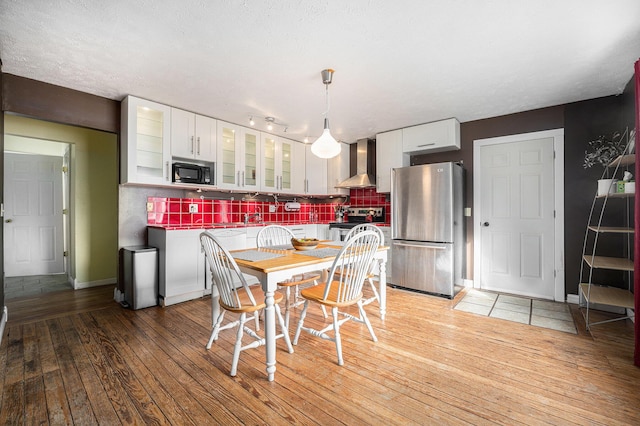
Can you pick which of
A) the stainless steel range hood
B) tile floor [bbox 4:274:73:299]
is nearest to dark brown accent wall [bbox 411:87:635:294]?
the stainless steel range hood

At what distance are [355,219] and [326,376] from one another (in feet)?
11.6

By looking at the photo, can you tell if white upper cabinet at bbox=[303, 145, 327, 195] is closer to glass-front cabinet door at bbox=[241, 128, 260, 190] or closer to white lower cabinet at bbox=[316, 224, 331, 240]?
white lower cabinet at bbox=[316, 224, 331, 240]

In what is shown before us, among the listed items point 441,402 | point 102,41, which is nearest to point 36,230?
point 102,41

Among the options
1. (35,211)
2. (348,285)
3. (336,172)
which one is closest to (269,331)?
(348,285)

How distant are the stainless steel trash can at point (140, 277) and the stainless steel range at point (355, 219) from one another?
2.55 m

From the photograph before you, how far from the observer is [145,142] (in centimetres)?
325

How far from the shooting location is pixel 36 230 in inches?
186

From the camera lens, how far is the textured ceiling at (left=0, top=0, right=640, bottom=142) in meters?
1.79

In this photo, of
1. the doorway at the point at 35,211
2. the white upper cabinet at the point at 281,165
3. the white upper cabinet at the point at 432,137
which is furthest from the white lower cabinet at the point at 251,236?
the doorway at the point at 35,211

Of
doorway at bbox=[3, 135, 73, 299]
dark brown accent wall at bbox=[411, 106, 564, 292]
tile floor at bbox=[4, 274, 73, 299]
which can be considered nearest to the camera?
dark brown accent wall at bbox=[411, 106, 564, 292]

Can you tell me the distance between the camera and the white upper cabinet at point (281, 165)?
14.4ft

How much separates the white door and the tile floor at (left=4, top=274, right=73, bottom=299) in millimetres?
286

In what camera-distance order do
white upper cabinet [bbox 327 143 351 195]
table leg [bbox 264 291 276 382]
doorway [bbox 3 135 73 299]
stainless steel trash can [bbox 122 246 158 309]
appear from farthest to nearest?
white upper cabinet [bbox 327 143 351 195] → doorway [bbox 3 135 73 299] → stainless steel trash can [bbox 122 246 158 309] → table leg [bbox 264 291 276 382]

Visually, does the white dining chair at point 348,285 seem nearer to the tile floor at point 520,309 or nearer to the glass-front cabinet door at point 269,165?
the tile floor at point 520,309
